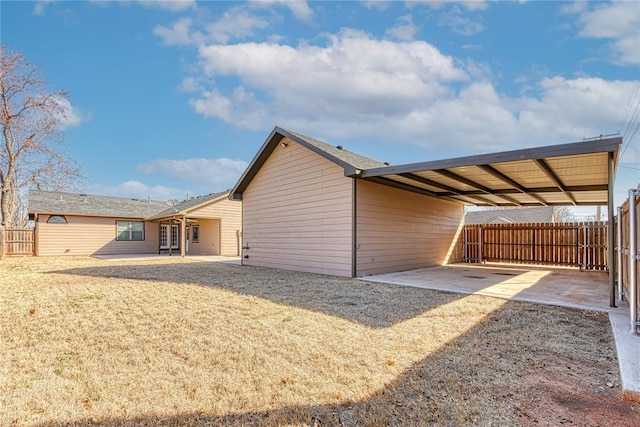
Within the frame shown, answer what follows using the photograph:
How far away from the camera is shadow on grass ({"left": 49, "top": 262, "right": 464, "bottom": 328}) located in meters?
5.08

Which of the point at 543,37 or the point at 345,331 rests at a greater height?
the point at 543,37

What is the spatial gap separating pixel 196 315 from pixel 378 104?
12.1 meters

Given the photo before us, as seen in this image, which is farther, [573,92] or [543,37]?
[573,92]

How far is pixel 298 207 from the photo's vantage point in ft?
34.8

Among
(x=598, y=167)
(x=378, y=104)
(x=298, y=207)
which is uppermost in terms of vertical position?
(x=378, y=104)

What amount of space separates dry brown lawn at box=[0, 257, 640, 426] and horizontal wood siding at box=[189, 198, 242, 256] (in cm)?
1254

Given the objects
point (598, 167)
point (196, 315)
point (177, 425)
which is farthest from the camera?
point (598, 167)

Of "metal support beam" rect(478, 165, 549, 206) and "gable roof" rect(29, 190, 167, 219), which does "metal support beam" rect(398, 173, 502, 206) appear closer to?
"metal support beam" rect(478, 165, 549, 206)

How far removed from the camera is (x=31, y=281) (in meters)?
8.29

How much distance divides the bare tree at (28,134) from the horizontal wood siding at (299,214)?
14.5 meters

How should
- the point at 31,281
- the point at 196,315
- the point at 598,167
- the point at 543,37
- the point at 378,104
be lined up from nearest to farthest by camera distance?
the point at 196,315
the point at 598,167
the point at 31,281
the point at 543,37
the point at 378,104

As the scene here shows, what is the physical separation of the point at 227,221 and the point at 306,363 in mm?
16771

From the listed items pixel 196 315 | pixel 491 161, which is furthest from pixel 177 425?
pixel 491 161

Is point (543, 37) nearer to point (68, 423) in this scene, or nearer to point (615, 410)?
point (615, 410)
